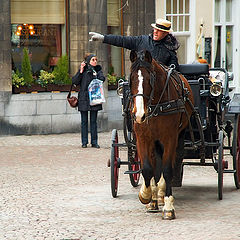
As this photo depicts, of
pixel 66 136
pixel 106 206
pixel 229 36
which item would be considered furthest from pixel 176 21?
pixel 106 206

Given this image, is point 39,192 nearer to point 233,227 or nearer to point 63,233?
point 63,233

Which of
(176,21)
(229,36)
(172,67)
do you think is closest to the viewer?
(172,67)

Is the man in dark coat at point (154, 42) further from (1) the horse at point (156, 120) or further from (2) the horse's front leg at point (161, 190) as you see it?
(2) the horse's front leg at point (161, 190)

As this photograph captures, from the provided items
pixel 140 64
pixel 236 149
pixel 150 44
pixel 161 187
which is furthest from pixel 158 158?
pixel 236 149

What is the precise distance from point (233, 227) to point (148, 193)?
1090 mm

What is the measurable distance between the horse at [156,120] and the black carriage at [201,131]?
0.48 m

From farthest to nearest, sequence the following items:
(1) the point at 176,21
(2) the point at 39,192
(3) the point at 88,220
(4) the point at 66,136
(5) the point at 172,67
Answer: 1. (1) the point at 176,21
2. (4) the point at 66,136
3. (2) the point at 39,192
4. (5) the point at 172,67
5. (3) the point at 88,220

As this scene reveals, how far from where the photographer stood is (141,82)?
25.6 feet

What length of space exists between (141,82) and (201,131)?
168cm

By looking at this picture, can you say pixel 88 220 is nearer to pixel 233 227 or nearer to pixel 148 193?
pixel 148 193

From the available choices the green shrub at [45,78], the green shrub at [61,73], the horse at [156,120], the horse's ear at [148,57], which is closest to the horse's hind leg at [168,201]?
the horse at [156,120]

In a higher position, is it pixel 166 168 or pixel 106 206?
pixel 166 168

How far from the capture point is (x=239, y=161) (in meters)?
10.3

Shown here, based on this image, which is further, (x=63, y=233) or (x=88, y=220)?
(x=88, y=220)
